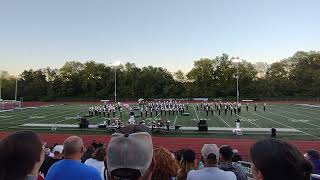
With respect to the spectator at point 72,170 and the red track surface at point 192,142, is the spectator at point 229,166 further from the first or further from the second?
the red track surface at point 192,142

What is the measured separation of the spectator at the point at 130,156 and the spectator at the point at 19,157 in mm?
728

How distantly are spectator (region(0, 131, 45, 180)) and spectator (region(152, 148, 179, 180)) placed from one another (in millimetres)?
918

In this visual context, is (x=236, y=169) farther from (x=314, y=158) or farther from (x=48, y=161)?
(x=48, y=161)

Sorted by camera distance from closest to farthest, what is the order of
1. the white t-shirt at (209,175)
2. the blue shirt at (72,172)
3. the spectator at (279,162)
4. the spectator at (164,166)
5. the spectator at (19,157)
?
1. the spectator at (279,162)
2. the spectator at (19,157)
3. the spectator at (164,166)
4. the blue shirt at (72,172)
5. the white t-shirt at (209,175)

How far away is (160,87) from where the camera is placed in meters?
101

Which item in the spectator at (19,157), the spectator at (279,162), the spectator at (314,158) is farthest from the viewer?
the spectator at (314,158)

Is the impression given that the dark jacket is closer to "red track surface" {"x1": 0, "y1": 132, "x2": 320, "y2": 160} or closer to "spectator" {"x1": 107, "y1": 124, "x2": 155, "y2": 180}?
"spectator" {"x1": 107, "y1": 124, "x2": 155, "y2": 180}

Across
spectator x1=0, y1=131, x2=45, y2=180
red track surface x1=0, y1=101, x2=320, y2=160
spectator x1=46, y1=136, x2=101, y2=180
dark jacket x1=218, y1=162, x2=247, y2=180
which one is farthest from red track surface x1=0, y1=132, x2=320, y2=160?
spectator x1=0, y1=131, x2=45, y2=180

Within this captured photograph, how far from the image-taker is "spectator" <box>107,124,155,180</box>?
2.29 metres

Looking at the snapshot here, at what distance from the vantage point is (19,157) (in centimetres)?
274

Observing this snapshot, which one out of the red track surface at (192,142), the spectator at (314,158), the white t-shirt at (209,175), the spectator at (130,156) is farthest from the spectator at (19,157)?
the red track surface at (192,142)

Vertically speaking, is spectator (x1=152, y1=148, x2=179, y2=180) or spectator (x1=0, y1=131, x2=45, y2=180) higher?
spectator (x1=0, y1=131, x2=45, y2=180)

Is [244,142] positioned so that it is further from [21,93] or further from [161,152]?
[21,93]

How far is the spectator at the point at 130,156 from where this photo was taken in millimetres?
2287
